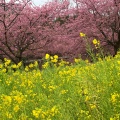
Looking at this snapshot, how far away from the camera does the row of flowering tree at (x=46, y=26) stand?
1422cm

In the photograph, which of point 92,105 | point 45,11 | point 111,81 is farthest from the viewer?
point 45,11

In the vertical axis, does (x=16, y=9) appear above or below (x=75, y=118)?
above

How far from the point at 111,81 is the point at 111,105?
66cm

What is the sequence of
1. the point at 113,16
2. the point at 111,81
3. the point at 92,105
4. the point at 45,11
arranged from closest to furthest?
1. the point at 92,105
2. the point at 111,81
3. the point at 113,16
4. the point at 45,11

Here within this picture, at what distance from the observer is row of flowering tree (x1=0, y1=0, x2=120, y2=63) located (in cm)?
1422

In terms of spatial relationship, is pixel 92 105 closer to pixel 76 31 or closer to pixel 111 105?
pixel 111 105

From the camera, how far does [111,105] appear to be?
9.55 ft

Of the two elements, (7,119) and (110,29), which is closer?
(7,119)

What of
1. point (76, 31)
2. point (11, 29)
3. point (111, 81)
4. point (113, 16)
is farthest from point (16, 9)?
point (111, 81)

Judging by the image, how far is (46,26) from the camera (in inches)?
634

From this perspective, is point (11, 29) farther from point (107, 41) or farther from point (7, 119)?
point (7, 119)

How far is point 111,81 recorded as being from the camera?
3.54 m

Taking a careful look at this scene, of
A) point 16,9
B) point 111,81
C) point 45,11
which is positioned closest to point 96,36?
point 45,11

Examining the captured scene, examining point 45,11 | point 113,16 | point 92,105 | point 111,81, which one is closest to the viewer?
point 92,105
